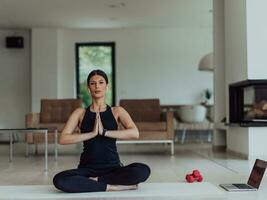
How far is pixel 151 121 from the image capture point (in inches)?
307

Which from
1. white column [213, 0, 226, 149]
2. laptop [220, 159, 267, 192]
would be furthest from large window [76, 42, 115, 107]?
laptop [220, 159, 267, 192]

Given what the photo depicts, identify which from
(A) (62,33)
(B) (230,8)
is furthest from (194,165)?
(A) (62,33)

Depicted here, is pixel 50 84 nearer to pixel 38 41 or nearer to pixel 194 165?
pixel 38 41

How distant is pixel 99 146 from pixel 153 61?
347 inches

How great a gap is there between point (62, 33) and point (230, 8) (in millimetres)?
5732

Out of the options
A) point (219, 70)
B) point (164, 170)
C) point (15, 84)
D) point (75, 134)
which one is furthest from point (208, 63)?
point (75, 134)

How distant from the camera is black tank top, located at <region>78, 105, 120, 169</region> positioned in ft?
10.4

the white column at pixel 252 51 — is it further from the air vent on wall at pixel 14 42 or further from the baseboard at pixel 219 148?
the air vent on wall at pixel 14 42

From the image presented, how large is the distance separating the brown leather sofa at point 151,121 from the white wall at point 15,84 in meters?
4.46

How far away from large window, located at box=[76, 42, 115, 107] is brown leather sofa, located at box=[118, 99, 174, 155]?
3.92 m

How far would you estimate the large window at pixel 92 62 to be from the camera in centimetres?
1191

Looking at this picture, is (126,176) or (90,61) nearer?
(126,176)

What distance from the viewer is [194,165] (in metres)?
5.37

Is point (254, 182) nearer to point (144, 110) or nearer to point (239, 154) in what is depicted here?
point (239, 154)
